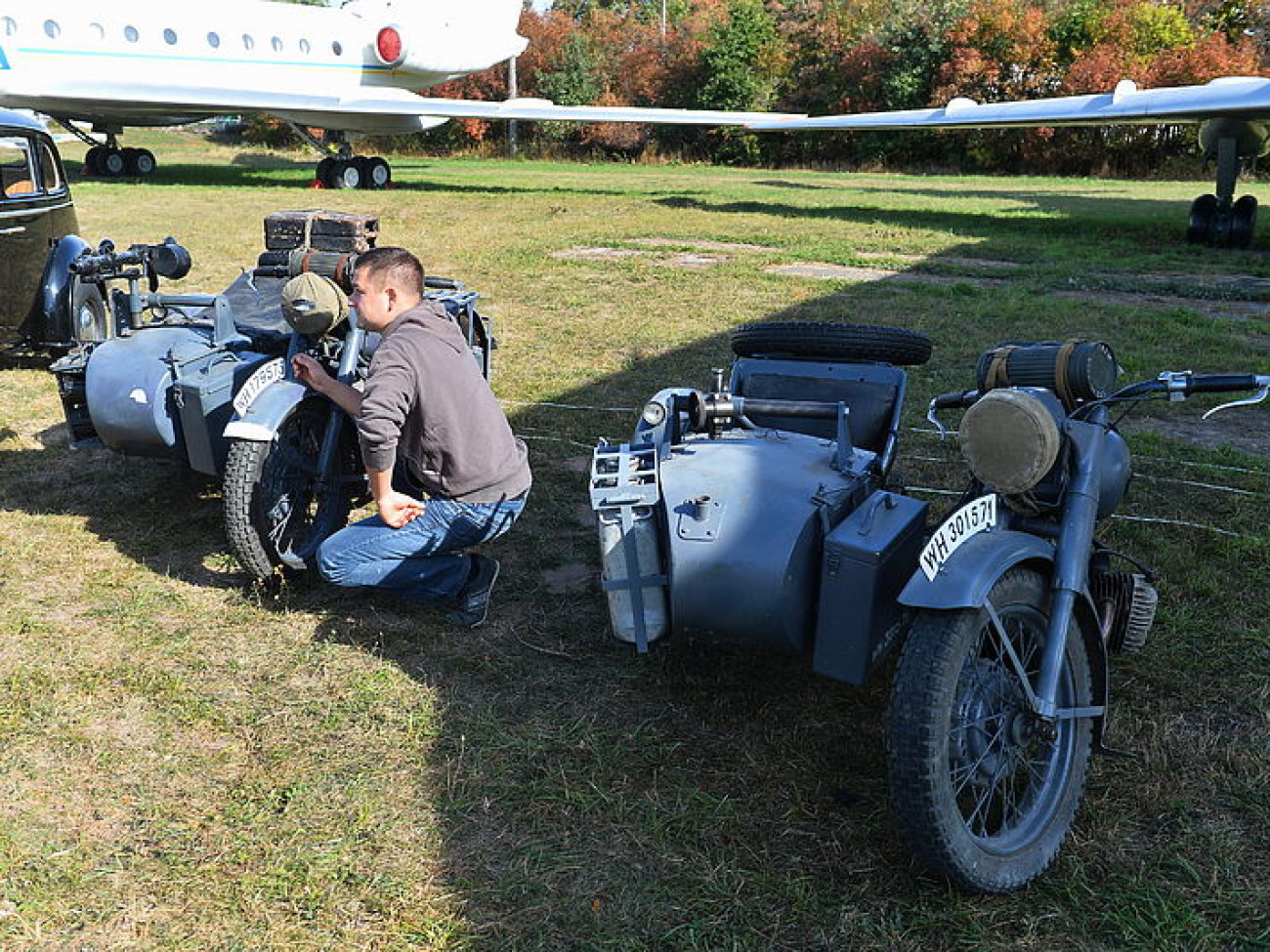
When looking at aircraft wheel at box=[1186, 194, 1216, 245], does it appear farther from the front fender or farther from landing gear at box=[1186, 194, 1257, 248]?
the front fender

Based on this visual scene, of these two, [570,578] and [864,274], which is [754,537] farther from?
[864,274]

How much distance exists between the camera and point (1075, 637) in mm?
2768

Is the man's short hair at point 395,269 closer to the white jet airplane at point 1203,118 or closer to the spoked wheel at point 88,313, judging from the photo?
the spoked wheel at point 88,313

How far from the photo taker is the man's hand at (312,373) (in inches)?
161

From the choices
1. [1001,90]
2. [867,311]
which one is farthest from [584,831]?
[1001,90]

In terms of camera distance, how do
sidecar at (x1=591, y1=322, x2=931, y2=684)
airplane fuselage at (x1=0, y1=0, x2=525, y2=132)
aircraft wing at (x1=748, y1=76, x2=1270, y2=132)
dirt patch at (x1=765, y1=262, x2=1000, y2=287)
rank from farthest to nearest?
airplane fuselage at (x1=0, y1=0, x2=525, y2=132), aircraft wing at (x1=748, y1=76, x2=1270, y2=132), dirt patch at (x1=765, y1=262, x2=1000, y2=287), sidecar at (x1=591, y1=322, x2=931, y2=684)

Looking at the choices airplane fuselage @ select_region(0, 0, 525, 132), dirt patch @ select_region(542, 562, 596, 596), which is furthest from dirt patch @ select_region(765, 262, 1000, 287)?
airplane fuselage @ select_region(0, 0, 525, 132)

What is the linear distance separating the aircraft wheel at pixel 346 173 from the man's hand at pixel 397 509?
20.3m

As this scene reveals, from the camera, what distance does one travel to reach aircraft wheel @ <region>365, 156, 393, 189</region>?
74.5 ft

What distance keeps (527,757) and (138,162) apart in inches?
990

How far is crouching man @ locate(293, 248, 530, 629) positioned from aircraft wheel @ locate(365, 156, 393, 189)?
20.1 metres

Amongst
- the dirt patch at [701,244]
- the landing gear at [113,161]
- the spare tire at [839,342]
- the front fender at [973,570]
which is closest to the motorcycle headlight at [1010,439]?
the front fender at [973,570]

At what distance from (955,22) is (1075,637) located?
131 ft

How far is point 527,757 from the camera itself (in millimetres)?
3184
